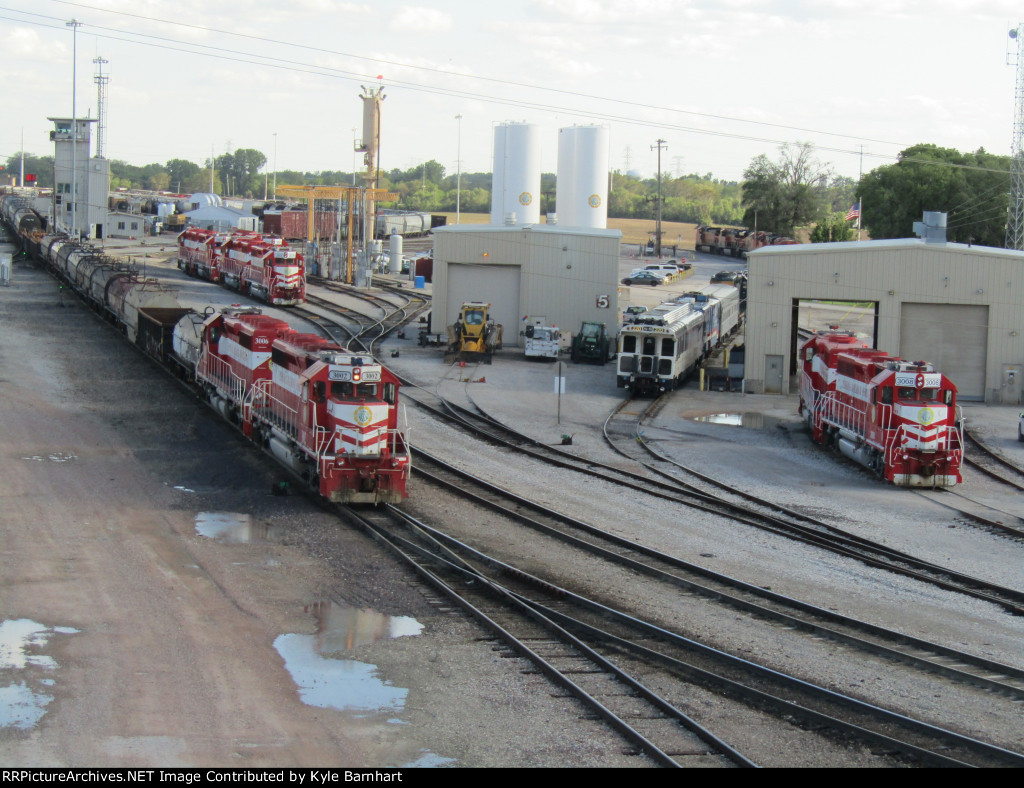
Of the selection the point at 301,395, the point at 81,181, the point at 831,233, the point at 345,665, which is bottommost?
the point at 345,665

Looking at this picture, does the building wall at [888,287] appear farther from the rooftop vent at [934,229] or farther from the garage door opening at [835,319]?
the garage door opening at [835,319]

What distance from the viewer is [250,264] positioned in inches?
2660

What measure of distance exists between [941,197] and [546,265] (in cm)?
6096

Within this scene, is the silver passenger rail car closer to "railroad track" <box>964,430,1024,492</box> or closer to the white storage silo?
"railroad track" <box>964,430,1024,492</box>

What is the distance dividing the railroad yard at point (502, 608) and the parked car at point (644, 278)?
175 feet

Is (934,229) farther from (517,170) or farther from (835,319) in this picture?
→ (517,170)

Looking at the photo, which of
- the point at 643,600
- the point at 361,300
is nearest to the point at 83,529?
the point at 643,600

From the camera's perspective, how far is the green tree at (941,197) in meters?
97.9

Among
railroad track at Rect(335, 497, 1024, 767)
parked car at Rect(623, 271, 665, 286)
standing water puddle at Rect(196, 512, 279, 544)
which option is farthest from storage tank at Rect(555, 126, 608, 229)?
railroad track at Rect(335, 497, 1024, 767)

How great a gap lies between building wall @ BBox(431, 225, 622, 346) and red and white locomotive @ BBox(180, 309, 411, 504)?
2521 centimetres

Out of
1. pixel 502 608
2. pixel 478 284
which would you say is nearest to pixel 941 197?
pixel 478 284

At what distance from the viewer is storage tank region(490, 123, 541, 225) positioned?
279 feet

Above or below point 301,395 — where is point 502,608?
below

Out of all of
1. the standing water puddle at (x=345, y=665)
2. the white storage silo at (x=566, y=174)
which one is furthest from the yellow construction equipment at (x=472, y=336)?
the white storage silo at (x=566, y=174)
